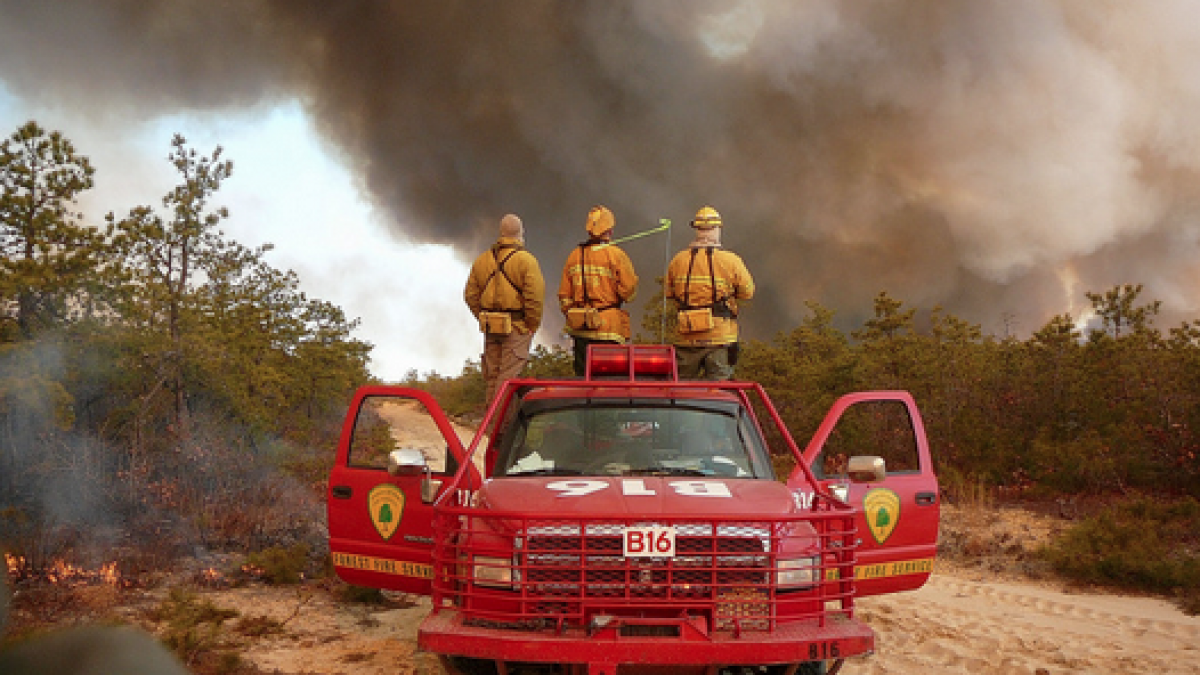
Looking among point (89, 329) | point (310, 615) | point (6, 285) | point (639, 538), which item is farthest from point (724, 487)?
point (89, 329)

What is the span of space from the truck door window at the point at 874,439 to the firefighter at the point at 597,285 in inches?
228

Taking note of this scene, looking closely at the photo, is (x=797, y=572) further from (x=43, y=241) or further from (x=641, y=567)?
(x=43, y=241)

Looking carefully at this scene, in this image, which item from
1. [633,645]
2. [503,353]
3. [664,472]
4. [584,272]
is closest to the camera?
[633,645]

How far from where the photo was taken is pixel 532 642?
4.16 metres

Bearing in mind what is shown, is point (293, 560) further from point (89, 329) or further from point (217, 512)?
point (89, 329)

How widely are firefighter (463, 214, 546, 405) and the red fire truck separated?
3.43 meters

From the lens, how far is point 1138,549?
9594 mm

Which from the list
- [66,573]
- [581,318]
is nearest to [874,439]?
[581,318]

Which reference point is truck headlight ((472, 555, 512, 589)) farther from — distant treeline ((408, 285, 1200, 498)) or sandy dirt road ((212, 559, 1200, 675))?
distant treeline ((408, 285, 1200, 498))

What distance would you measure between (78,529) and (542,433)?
446 centimetres

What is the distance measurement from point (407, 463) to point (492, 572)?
1078 mm

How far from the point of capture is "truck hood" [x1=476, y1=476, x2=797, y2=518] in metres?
4.67

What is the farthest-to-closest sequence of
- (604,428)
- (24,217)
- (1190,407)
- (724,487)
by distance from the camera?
(1190,407), (24,217), (604,428), (724,487)

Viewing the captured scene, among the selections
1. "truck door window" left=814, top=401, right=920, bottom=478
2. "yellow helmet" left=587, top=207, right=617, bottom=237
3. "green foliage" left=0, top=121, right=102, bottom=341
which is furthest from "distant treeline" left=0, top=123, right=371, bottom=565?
"truck door window" left=814, top=401, right=920, bottom=478
